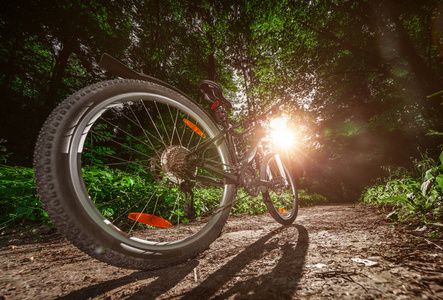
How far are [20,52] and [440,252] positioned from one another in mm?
13729

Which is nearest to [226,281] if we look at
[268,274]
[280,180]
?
[268,274]

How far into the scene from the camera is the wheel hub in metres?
1.35

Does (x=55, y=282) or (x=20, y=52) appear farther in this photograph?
(x=20, y=52)

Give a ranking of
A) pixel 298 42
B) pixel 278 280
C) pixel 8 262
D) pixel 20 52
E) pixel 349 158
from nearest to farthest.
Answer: pixel 278 280
pixel 8 262
pixel 298 42
pixel 20 52
pixel 349 158

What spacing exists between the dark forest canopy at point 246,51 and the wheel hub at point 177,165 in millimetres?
7104

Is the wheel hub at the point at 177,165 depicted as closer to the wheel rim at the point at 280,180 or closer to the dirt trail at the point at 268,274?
the dirt trail at the point at 268,274

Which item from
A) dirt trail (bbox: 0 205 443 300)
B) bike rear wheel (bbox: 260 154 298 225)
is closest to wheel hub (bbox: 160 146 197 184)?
dirt trail (bbox: 0 205 443 300)

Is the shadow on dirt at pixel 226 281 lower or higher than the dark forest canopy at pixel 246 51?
lower

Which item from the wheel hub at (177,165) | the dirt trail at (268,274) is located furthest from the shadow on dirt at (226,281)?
the wheel hub at (177,165)

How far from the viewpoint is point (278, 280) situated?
75cm

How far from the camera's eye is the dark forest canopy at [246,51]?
256 inches

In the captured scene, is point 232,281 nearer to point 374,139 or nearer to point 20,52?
point 20,52

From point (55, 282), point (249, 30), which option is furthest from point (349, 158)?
point (55, 282)

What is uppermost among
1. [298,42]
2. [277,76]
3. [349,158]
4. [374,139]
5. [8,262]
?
[298,42]
